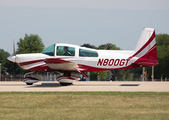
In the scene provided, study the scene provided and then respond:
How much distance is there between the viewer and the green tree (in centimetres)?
7094

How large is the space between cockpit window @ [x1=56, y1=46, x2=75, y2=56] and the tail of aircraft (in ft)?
13.7

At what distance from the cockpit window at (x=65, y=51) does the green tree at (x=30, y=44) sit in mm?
53923

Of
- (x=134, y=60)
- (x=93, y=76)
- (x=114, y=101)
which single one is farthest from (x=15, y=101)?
(x=93, y=76)

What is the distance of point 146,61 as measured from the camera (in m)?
16.1

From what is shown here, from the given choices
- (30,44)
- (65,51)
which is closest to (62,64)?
(65,51)

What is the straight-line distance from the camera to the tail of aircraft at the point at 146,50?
16.1 m

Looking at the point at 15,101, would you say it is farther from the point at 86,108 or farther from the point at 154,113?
the point at 154,113

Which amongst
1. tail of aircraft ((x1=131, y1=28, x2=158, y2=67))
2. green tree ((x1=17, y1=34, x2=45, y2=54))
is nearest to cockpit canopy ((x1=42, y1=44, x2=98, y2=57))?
tail of aircraft ((x1=131, y1=28, x2=158, y2=67))

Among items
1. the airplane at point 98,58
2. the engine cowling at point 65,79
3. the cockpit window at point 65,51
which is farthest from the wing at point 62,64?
the engine cowling at point 65,79

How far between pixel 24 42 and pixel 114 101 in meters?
69.2

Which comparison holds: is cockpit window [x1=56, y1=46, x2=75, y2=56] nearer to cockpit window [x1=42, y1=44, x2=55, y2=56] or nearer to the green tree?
cockpit window [x1=42, y1=44, x2=55, y2=56]

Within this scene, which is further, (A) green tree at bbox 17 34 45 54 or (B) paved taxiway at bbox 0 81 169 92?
(A) green tree at bbox 17 34 45 54

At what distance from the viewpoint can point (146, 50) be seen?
16.2 metres

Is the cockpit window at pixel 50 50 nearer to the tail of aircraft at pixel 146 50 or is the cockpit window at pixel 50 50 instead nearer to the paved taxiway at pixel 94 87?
the paved taxiway at pixel 94 87
